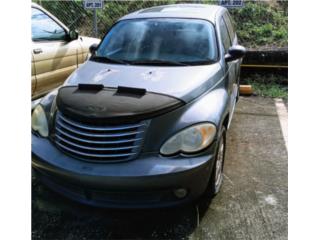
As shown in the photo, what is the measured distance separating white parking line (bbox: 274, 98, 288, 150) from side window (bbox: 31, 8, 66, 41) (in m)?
3.62

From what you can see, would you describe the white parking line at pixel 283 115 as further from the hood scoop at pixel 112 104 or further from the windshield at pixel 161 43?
the hood scoop at pixel 112 104

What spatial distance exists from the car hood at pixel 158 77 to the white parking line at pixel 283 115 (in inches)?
70.2

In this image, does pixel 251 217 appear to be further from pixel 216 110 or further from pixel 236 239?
pixel 216 110

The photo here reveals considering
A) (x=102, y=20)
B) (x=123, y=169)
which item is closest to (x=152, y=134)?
(x=123, y=169)

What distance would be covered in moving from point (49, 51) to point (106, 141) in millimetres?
3013

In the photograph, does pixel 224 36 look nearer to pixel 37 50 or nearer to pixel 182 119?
pixel 182 119

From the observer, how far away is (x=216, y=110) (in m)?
2.97

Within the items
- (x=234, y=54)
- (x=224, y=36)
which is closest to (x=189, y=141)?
(x=234, y=54)

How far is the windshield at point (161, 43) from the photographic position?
12.1 ft

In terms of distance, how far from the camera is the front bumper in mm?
2525

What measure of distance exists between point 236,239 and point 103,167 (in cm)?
116

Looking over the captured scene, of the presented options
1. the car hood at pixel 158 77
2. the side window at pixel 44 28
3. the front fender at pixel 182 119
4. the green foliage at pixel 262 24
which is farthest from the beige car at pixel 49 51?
the green foliage at pixel 262 24

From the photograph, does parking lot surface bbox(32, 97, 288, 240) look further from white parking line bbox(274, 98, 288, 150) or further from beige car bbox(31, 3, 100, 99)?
beige car bbox(31, 3, 100, 99)

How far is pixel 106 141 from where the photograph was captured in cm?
269
